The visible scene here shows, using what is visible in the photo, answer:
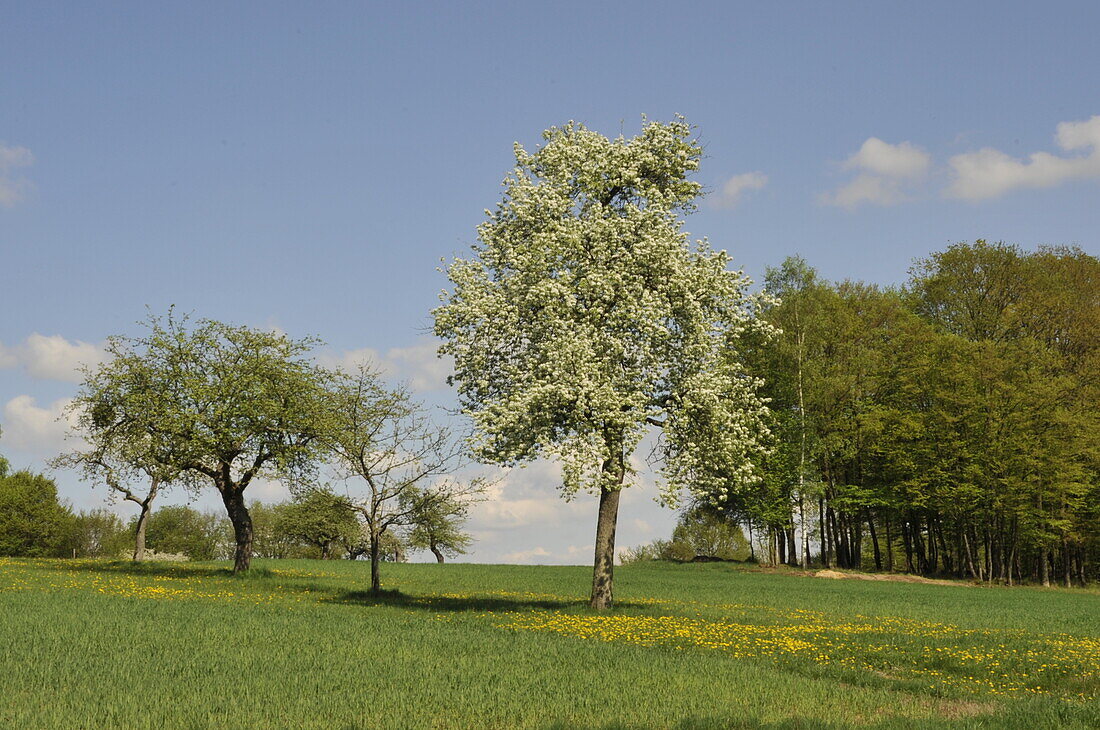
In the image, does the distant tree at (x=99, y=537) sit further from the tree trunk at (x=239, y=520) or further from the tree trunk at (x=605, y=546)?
the tree trunk at (x=605, y=546)

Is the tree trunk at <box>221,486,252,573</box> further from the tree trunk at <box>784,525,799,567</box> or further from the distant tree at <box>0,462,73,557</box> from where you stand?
the distant tree at <box>0,462,73,557</box>

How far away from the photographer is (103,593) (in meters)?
33.5

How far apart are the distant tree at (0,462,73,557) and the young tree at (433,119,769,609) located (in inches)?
3370

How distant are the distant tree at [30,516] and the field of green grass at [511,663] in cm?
6781

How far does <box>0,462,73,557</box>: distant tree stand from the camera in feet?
316

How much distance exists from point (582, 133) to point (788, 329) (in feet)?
134

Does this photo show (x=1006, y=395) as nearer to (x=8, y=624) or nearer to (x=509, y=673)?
(x=509, y=673)

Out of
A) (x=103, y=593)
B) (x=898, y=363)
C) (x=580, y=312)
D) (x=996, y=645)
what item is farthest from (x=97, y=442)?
(x=898, y=363)

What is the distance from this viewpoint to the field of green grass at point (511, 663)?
558 inches

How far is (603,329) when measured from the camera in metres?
30.7

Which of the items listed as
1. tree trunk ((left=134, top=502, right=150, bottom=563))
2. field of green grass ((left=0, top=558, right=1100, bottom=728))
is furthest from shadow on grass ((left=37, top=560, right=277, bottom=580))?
field of green grass ((left=0, top=558, right=1100, bottom=728))

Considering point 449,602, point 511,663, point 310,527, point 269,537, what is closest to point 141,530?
point 310,527

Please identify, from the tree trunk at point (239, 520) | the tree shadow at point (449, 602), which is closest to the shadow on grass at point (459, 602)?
the tree shadow at point (449, 602)

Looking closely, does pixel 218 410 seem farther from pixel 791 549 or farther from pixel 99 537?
pixel 99 537
